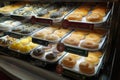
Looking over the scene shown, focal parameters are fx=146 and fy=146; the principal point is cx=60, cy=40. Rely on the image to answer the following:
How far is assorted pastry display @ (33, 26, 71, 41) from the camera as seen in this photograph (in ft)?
5.04

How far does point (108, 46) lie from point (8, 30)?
4.45 ft

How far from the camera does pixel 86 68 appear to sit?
132cm

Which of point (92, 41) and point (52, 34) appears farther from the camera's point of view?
point (52, 34)

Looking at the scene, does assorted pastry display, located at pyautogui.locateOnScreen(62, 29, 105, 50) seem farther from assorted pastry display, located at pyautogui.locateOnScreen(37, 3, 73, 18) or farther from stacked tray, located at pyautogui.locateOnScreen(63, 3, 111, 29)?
assorted pastry display, located at pyautogui.locateOnScreen(37, 3, 73, 18)

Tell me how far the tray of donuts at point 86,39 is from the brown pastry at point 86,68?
15 centimetres

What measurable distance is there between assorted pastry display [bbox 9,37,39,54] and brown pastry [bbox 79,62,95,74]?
28.2 inches

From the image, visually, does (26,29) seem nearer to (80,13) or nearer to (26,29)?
(26,29)

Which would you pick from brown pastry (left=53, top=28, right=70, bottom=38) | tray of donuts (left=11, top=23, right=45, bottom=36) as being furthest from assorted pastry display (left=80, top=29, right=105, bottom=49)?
tray of donuts (left=11, top=23, right=45, bottom=36)

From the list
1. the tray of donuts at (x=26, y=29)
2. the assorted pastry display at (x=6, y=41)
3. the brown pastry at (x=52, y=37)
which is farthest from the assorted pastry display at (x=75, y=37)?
the assorted pastry display at (x=6, y=41)

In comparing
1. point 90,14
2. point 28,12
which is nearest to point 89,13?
point 90,14

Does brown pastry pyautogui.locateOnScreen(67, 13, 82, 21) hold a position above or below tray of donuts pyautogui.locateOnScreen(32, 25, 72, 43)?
above

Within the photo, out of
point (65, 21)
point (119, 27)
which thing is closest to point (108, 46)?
point (119, 27)

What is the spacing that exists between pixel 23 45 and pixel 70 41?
707mm

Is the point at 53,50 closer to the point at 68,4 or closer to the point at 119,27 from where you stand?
the point at 68,4
